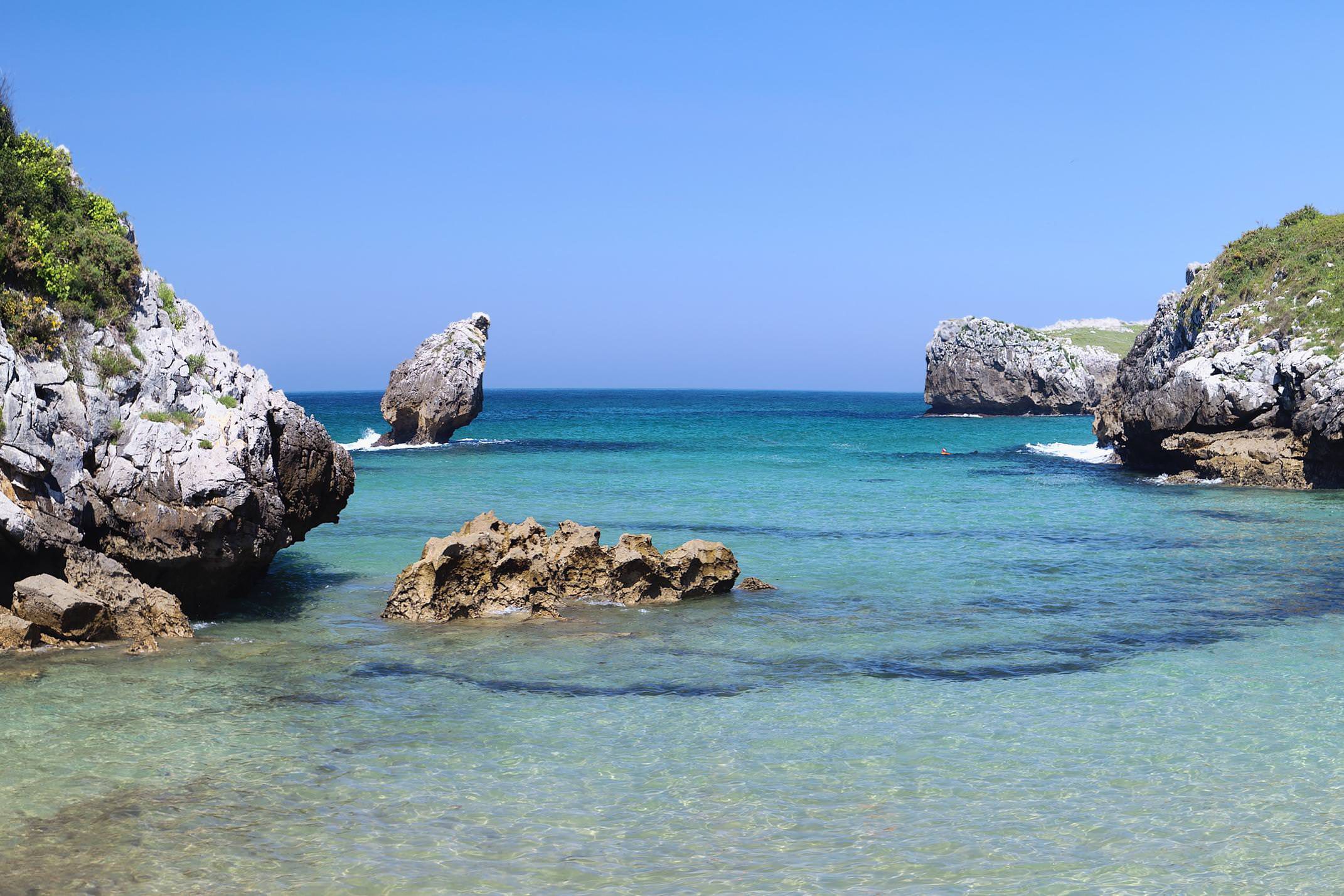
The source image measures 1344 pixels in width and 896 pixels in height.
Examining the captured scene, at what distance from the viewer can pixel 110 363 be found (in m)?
19.1

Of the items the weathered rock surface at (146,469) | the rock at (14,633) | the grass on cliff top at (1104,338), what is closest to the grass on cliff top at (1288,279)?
the weathered rock surface at (146,469)

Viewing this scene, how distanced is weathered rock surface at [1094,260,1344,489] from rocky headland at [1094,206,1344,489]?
→ 0.15ft

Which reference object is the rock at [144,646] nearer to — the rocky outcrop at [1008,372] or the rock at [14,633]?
the rock at [14,633]

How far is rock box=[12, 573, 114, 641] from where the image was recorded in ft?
54.4

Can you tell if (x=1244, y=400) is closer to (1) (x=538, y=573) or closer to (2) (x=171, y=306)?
(1) (x=538, y=573)

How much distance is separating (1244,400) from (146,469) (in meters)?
40.3

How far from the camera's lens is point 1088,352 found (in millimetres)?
129750

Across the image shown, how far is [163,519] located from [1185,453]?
40485 millimetres

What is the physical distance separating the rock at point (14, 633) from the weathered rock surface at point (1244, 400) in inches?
1562

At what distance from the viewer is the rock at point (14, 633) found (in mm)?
16406

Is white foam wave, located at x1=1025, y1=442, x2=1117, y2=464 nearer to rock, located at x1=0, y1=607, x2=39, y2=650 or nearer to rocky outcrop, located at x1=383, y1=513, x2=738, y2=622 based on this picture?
rocky outcrop, located at x1=383, y1=513, x2=738, y2=622

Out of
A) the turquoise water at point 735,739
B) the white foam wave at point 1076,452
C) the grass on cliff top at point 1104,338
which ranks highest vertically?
the grass on cliff top at point 1104,338

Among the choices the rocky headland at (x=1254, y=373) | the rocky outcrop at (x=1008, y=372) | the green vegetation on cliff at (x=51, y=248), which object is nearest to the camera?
the green vegetation on cliff at (x=51, y=248)

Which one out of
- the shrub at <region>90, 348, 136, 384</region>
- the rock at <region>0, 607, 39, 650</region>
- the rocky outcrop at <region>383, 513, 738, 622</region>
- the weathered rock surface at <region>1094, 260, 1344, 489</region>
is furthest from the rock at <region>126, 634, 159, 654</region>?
the weathered rock surface at <region>1094, 260, 1344, 489</region>
